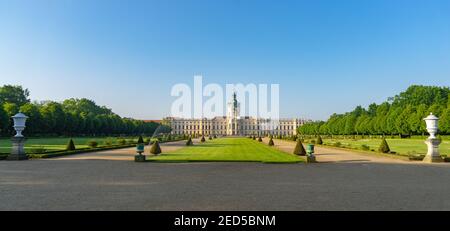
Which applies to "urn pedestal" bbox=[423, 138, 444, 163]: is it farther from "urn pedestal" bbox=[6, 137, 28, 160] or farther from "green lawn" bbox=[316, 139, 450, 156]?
"urn pedestal" bbox=[6, 137, 28, 160]

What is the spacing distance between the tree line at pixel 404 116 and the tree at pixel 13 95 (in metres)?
76.4

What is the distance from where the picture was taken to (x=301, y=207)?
26.0 ft

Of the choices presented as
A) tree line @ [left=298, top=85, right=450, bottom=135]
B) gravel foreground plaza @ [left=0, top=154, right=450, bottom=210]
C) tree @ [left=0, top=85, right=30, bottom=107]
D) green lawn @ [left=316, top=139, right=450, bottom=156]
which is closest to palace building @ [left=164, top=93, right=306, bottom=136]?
tree line @ [left=298, top=85, right=450, bottom=135]

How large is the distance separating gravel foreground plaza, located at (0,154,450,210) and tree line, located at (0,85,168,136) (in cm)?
5716

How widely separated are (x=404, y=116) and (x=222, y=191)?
70312 mm

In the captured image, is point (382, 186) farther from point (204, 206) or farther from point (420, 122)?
point (420, 122)

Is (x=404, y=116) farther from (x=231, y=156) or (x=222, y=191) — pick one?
(x=222, y=191)

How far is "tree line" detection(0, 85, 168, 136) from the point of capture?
Answer: 67.2 metres

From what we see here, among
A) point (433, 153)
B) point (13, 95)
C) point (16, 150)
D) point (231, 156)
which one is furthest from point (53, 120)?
point (433, 153)

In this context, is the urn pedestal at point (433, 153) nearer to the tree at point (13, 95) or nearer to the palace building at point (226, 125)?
the tree at point (13, 95)

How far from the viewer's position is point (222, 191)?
33.0 feet
